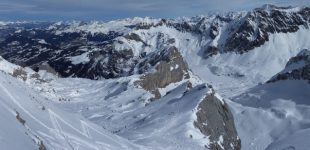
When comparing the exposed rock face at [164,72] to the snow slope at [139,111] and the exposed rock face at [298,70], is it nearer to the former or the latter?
the snow slope at [139,111]

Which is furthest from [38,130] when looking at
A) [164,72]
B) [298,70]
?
[164,72]

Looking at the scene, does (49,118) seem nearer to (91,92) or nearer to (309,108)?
(309,108)

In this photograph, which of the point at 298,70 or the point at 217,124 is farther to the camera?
the point at 298,70

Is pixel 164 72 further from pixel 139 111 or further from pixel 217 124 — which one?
pixel 217 124

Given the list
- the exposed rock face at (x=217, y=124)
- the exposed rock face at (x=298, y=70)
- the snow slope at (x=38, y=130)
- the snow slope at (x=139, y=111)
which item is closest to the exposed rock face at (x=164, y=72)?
the snow slope at (x=139, y=111)

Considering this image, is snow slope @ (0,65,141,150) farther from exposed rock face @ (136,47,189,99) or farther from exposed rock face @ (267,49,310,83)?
exposed rock face @ (136,47,189,99)

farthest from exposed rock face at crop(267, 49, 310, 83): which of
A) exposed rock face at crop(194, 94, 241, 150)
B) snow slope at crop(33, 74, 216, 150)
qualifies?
exposed rock face at crop(194, 94, 241, 150)
